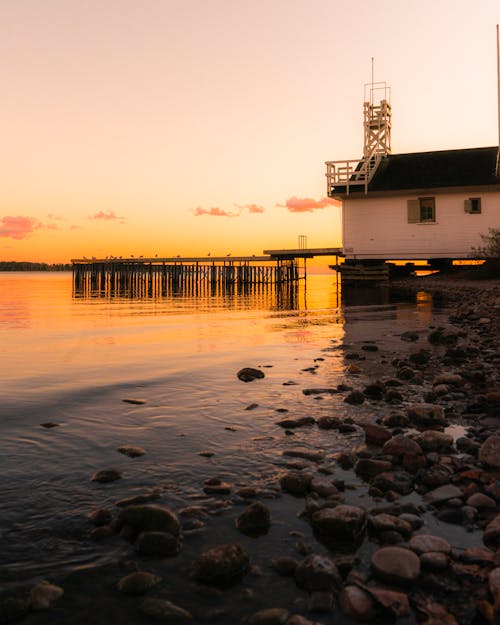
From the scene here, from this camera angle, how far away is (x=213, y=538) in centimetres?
311

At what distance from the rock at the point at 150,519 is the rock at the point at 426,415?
296 cm

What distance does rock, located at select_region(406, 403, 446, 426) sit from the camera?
522cm

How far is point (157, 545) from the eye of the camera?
2951mm

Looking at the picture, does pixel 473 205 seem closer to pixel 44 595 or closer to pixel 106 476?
pixel 106 476

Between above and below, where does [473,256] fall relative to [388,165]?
below

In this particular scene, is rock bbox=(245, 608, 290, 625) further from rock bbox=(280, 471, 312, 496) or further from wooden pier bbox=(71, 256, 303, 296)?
wooden pier bbox=(71, 256, 303, 296)

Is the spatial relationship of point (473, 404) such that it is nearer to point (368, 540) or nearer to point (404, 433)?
point (404, 433)

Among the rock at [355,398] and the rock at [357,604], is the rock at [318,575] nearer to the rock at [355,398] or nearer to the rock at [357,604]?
the rock at [357,604]

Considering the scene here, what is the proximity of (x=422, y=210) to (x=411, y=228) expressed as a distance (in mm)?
1270

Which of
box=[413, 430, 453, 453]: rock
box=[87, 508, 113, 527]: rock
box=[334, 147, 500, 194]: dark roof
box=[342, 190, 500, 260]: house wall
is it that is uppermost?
box=[334, 147, 500, 194]: dark roof

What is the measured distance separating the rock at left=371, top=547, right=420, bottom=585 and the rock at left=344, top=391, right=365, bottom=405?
3.41 m

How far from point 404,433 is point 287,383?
2740 millimetres

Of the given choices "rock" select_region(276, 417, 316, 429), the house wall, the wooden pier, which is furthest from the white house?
"rock" select_region(276, 417, 316, 429)

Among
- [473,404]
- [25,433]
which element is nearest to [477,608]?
[473,404]
